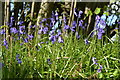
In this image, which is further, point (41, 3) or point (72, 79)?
point (41, 3)

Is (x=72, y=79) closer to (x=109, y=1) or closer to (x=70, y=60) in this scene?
(x=70, y=60)

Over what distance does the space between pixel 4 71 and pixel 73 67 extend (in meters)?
0.61

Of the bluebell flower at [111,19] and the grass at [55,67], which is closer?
the grass at [55,67]

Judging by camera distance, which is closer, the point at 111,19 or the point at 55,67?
the point at 55,67

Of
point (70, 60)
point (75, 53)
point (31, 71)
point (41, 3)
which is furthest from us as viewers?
point (41, 3)

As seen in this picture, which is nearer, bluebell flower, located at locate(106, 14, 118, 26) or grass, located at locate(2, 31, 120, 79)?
grass, located at locate(2, 31, 120, 79)

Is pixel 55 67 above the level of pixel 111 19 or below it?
below

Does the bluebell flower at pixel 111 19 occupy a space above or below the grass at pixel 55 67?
above

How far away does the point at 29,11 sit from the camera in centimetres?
360

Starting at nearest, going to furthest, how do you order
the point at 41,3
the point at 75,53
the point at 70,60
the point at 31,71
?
1. the point at 31,71
2. the point at 70,60
3. the point at 75,53
4. the point at 41,3

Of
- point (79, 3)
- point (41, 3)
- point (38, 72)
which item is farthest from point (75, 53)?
point (79, 3)

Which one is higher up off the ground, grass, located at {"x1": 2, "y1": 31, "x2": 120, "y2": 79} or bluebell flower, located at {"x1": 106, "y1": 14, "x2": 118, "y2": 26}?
bluebell flower, located at {"x1": 106, "y1": 14, "x2": 118, "y2": 26}

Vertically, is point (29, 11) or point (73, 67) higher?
point (29, 11)

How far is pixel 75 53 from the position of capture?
255cm
